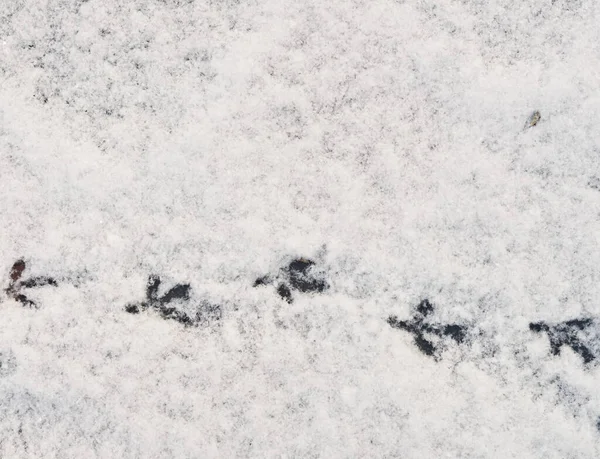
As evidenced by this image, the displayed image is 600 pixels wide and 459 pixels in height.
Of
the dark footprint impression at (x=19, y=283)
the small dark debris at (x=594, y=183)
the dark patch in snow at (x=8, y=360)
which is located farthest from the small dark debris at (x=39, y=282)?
the small dark debris at (x=594, y=183)

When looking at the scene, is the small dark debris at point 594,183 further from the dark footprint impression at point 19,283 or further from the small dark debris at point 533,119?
the dark footprint impression at point 19,283

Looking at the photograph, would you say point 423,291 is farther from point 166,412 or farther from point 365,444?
point 166,412

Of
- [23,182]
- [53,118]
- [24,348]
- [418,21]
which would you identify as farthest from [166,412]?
[418,21]

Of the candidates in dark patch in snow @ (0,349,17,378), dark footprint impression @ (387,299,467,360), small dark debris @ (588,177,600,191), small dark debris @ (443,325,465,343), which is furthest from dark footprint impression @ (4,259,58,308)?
small dark debris @ (588,177,600,191)

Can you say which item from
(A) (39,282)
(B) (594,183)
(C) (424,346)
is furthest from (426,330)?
(A) (39,282)

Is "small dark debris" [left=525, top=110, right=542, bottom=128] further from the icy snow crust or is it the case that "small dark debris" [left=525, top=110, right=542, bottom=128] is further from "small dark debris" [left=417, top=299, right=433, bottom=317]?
"small dark debris" [left=417, top=299, right=433, bottom=317]

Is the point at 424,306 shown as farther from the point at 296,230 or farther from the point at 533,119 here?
the point at 533,119
